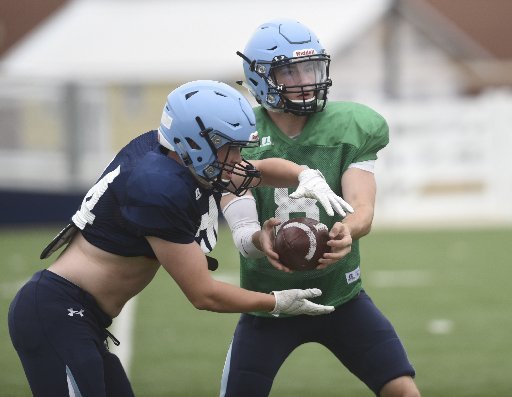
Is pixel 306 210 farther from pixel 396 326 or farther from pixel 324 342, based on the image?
pixel 396 326

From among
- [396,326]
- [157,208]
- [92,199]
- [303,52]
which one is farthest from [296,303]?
[396,326]

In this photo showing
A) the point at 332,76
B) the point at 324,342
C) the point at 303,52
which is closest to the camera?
the point at 303,52

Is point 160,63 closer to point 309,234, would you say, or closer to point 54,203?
point 54,203

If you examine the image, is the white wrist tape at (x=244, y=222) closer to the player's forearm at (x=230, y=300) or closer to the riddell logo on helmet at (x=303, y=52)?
the player's forearm at (x=230, y=300)

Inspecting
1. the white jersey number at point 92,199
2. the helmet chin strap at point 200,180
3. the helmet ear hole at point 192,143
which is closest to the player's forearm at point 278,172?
the helmet chin strap at point 200,180

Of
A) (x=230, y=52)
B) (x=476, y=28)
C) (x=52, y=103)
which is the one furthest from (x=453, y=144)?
(x=476, y=28)

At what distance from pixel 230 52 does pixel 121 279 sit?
1834 centimetres

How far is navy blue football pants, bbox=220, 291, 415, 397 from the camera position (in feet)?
15.7

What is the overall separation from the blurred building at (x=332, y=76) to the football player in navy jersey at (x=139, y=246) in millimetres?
9789

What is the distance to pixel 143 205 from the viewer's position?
416cm

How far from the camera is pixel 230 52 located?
885 inches

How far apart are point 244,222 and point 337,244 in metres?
0.53

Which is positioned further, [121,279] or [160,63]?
[160,63]

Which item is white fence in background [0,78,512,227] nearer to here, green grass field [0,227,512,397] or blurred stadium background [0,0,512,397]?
blurred stadium background [0,0,512,397]
